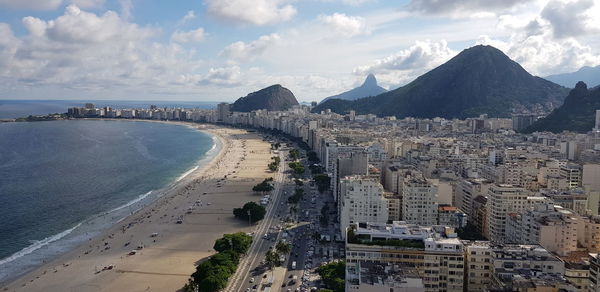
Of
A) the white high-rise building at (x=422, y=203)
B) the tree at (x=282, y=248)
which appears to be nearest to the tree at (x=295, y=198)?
the white high-rise building at (x=422, y=203)

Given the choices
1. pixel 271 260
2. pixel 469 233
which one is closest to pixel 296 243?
pixel 271 260

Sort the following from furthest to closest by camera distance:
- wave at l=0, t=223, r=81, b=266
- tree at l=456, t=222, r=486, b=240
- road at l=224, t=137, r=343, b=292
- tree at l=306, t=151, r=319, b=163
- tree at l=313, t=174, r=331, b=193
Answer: tree at l=306, t=151, r=319, b=163
tree at l=313, t=174, r=331, b=193
tree at l=456, t=222, r=486, b=240
wave at l=0, t=223, r=81, b=266
road at l=224, t=137, r=343, b=292

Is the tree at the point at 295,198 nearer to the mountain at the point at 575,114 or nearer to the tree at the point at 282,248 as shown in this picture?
the tree at the point at 282,248

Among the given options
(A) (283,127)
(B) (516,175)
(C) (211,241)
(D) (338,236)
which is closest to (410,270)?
(D) (338,236)

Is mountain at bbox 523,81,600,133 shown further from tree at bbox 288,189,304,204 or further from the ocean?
tree at bbox 288,189,304,204

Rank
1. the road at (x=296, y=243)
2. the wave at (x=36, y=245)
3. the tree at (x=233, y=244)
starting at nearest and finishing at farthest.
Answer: the road at (x=296, y=243)
the tree at (x=233, y=244)
the wave at (x=36, y=245)

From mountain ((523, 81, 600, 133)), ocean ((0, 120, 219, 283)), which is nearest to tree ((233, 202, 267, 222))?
ocean ((0, 120, 219, 283))
